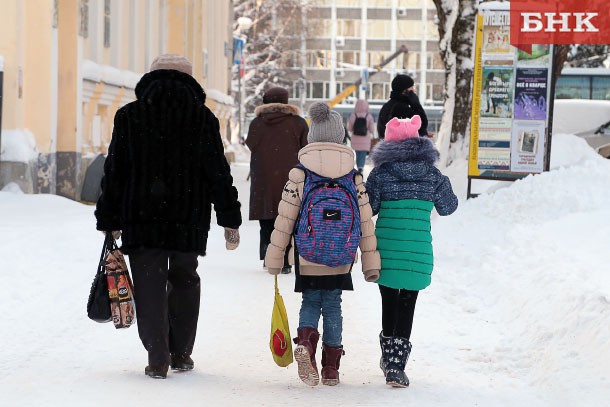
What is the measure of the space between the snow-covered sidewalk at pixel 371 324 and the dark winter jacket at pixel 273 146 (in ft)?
2.46

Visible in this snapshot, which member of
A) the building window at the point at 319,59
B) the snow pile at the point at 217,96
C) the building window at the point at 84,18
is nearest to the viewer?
the building window at the point at 84,18

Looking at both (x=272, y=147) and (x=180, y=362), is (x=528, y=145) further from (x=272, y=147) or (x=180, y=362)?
(x=180, y=362)

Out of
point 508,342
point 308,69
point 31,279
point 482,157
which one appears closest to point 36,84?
point 482,157

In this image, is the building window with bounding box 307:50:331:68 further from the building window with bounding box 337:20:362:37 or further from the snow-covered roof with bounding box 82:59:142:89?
the snow-covered roof with bounding box 82:59:142:89

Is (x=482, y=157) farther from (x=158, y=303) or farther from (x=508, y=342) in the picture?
(x=158, y=303)

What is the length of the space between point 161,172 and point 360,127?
1628cm

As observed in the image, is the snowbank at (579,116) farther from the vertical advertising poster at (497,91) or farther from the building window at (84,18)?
the vertical advertising poster at (497,91)

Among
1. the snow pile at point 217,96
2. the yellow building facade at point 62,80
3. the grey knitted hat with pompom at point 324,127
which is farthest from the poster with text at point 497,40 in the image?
the snow pile at point 217,96

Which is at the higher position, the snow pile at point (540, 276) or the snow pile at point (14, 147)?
the snow pile at point (14, 147)

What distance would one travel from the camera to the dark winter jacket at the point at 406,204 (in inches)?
249

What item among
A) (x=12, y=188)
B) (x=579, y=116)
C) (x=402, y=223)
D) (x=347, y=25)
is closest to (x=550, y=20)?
(x=12, y=188)

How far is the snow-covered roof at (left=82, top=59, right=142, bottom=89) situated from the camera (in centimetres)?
1819

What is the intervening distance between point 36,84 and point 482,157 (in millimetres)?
5575

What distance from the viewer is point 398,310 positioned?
646 centimetres
